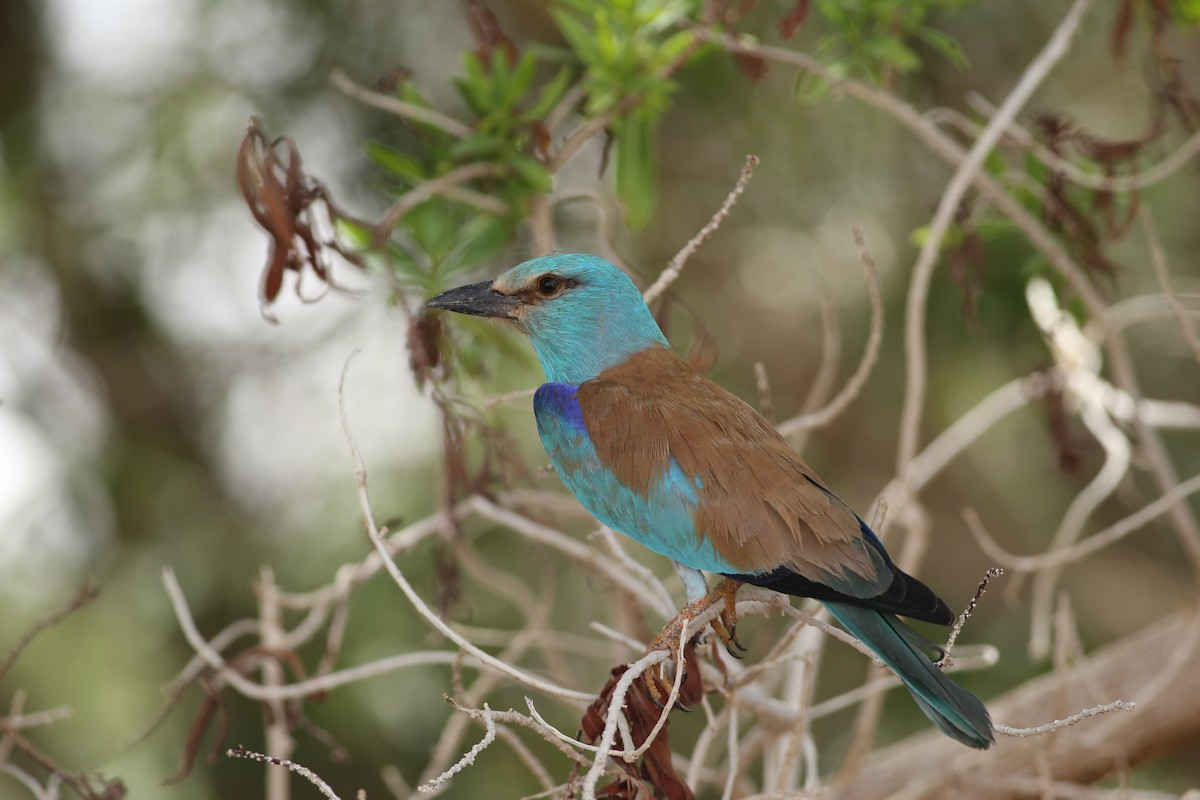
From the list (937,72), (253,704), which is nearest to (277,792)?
(253,704)

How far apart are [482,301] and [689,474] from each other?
2.45 ft

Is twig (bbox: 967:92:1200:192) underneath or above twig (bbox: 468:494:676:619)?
above

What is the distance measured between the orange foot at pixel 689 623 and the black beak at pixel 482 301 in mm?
837

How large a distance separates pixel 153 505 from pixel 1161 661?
149 inches

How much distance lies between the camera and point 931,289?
221 inches

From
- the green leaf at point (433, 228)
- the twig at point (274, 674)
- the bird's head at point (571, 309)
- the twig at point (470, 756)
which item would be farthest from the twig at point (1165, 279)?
the twig at point (274, 674)

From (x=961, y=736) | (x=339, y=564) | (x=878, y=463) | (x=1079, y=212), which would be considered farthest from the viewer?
(x=878, y=463)

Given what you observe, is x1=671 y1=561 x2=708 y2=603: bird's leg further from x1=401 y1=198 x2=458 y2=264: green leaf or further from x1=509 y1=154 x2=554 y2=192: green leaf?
x1=401 y1=198 x2=458 y2=264: green leaf

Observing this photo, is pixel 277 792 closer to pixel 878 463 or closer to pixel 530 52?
pixel 530 52

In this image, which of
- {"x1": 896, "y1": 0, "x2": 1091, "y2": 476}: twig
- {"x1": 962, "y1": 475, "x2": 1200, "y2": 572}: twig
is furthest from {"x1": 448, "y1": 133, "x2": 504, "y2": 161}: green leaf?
{"x1": 962, "y1": 475, "x2": 1200, "y2": 572}: twig

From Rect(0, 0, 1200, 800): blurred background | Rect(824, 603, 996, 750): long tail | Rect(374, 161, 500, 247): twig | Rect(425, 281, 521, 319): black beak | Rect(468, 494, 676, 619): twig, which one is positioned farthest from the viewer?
Rect(0, 0, 1200, 800): blurred background

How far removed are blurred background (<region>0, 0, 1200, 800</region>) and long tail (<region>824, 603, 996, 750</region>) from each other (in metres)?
2.70

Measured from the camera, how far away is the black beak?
115 inches

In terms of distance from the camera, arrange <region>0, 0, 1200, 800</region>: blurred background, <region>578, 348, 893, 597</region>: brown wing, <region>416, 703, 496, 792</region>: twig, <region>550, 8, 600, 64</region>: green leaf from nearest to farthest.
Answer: <region>416, 703, 496, 792</region>: twig → <region>578, 348, 893, 597</region>: brown wing → <region>550, 8, 600, 64</region>: green leaf → <region>0, 0, 1200, 800</region>: blurred background
